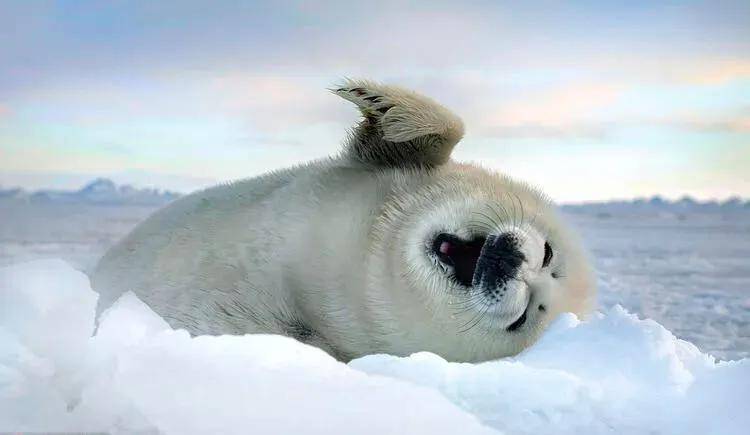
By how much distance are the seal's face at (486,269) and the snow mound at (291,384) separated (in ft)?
0.96

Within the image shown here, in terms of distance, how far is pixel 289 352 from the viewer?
7.54ft

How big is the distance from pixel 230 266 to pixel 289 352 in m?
1.02

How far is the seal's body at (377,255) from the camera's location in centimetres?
284

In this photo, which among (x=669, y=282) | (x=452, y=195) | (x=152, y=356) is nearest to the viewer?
(x=152, y=356)

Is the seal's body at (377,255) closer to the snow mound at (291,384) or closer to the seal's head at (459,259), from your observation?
the seal's head at (459,259)

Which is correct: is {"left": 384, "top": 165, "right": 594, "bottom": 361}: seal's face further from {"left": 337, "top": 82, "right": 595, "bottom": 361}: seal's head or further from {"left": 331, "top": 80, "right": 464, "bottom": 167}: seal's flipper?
{"left": 331, "top": 80, "right": 464, "bottom": 167}: seal's flipper

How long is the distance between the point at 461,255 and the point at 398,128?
60cm

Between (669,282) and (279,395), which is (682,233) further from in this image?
(279,395)

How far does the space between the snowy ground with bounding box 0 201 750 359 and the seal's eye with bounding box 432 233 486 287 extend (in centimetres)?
78


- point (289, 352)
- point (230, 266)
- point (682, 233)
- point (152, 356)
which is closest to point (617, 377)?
point (289, 352)

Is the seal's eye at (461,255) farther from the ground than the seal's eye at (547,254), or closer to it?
closer to it

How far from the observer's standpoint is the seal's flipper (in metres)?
3.17

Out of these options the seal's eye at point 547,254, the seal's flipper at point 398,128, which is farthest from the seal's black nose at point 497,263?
the seal's flipper at point 398,128

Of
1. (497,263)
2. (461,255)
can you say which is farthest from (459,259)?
(497,263)
